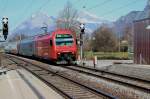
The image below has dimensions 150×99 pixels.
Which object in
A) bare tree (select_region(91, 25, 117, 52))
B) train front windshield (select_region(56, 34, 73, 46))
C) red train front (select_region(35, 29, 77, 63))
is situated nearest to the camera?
red train front (select_region(35, 29, 77, 63))

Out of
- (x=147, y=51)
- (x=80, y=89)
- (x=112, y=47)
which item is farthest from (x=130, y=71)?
(x=112, y=47)

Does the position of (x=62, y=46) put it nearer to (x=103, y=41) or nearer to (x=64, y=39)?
(x=64, y=39)

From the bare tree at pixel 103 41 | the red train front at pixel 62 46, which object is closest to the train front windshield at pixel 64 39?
the red train front at pixel 62 46

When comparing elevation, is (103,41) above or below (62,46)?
above

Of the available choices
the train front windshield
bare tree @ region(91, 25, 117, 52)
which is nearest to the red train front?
the train front windshield

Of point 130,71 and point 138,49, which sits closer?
point 130,71

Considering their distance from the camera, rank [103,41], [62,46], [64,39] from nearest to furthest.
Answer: [62,46] → [64,39] → [103,41]

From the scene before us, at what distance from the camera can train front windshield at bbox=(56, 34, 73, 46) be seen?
4031cm

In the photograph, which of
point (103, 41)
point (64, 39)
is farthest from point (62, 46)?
point (103, 41)

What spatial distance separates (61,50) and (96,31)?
93.2 meters

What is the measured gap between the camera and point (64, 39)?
1602 inches

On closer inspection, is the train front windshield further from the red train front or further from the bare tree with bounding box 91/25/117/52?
the bare tree with bounding box 91/25/117/52

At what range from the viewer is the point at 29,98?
50.9 ft

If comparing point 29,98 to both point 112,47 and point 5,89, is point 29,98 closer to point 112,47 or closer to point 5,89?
point 5,89
